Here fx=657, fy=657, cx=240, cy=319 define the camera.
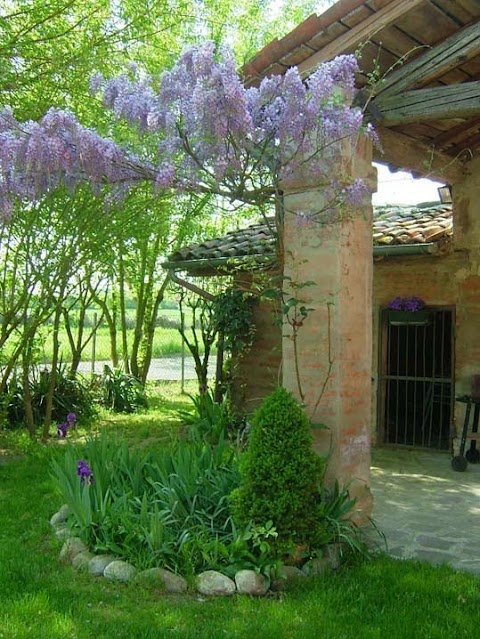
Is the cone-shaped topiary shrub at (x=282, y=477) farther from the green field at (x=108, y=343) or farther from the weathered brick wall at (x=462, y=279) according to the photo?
the green field at (x=108, y=343)

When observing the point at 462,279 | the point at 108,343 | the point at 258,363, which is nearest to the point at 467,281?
the point at 462,279

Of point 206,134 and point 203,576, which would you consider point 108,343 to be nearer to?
point 206,134

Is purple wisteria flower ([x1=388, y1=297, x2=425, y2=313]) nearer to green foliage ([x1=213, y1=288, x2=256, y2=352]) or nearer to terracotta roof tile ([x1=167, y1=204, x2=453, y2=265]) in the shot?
terracotta roof tile ([x1=167, y1=204, x2=453, y2=265])

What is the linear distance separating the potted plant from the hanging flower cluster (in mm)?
3883

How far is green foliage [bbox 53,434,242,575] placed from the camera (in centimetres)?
398

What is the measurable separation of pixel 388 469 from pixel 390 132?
360cm

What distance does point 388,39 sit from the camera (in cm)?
484

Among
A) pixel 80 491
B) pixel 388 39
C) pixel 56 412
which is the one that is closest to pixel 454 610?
pixel 80 491

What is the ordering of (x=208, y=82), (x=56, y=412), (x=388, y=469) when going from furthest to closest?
(x=56, y=412)
(x=388, y=469)
(x=208, y=82)

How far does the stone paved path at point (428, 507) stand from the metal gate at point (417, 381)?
1.32ft

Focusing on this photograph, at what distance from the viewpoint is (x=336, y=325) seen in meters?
4.66

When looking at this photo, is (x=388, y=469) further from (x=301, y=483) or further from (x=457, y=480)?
(x=301, y=483)

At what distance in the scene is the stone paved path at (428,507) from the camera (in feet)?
15.1

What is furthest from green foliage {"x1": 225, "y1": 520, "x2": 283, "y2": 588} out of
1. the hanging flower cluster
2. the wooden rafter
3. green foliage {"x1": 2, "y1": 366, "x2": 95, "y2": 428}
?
green foliage {"x1": 2, "y1": 366, "x2": 95, "y2": 428}
